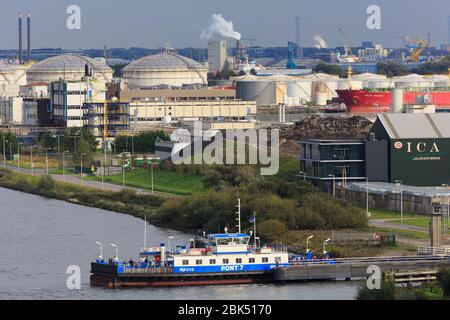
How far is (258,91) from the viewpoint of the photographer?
91.6m

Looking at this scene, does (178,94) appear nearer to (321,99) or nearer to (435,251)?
(321,99)

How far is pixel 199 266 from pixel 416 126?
15.3 m

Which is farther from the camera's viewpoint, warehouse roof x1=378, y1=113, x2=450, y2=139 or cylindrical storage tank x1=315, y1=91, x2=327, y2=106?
cylindrical storage tank x1=315, y1=91, x2=327, y2=106

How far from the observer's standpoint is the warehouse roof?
43938 millimetres

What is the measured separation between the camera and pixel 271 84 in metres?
93.1

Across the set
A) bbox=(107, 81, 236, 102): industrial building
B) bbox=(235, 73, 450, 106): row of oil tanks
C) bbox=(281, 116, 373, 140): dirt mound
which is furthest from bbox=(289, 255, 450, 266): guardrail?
bbox=(235, 73, 450, 106): row of oil tanks

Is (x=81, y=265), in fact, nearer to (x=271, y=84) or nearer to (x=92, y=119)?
(x=92, y=119)

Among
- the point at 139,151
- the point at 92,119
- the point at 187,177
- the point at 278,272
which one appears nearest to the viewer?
the point at 278,272

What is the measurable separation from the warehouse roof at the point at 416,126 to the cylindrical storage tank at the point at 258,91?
44.5 metres

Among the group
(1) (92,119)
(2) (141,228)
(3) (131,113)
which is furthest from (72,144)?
(2) (141,228)

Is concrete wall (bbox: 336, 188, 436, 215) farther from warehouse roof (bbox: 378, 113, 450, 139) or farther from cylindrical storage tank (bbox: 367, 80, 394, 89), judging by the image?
cylindrical storage tank (bbox: 367, 80, 394, 89)

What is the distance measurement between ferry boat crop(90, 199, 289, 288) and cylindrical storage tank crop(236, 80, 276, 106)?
5893 centimetres

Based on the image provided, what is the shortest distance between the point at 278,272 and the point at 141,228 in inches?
366

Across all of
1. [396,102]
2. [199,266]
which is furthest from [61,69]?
[199,266]
